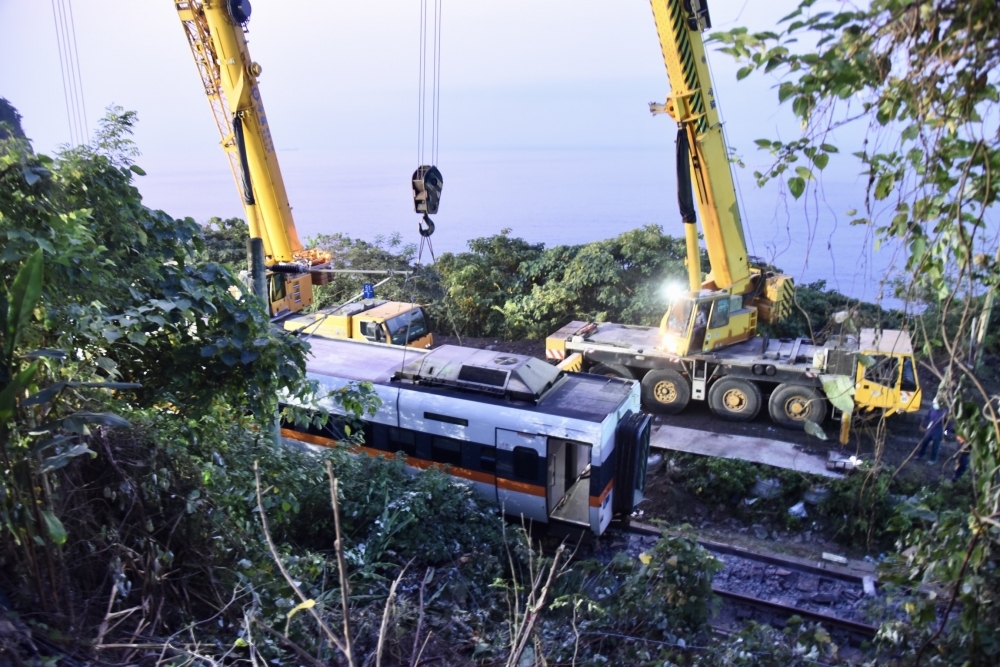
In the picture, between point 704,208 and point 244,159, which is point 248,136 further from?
point 704,208

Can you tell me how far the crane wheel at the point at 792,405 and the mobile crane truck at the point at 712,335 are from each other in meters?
0.02

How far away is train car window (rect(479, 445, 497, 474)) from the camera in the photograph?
729 cm

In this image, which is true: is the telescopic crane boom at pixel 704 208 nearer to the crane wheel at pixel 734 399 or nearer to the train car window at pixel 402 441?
the crane wheel at pixel 734 399

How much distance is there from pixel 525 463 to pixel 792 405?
528 cm

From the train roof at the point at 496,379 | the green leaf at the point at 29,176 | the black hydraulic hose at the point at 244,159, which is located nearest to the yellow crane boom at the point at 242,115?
the black hydraulic hose at the point at 244,159

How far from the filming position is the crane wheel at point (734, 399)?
409 inches

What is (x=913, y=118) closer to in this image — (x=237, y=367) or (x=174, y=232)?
(x=237, y=367)

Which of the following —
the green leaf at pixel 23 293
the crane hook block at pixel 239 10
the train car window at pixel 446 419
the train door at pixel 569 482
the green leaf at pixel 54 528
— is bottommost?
the train door at pixel 569 482

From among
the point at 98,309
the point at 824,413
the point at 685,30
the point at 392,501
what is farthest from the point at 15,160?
the point at 824,413

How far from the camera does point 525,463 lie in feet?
23.3

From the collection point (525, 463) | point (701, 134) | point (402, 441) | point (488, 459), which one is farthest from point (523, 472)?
point (701, 134)

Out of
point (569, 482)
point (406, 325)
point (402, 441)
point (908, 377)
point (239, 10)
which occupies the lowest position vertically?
point (569, 482)

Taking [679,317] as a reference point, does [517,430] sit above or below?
below

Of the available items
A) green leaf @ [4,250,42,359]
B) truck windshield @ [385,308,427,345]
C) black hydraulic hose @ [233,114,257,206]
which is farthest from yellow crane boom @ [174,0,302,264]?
green leaf @ [4,250,42,359]
